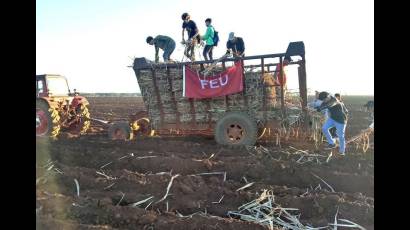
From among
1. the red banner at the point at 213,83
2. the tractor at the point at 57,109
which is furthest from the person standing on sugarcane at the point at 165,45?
the tractor at the point at 57,109

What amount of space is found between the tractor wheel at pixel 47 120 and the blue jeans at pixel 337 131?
23.1 ft

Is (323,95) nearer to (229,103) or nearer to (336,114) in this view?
(336,114)

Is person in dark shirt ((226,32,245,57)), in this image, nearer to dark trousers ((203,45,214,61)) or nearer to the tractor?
dark trousers ((203,45,214,61))

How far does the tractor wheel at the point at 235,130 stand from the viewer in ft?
30.9

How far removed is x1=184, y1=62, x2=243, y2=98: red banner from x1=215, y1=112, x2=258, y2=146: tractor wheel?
1.84 feet

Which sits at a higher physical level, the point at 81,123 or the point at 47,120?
the point at 47,120

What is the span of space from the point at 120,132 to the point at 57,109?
2.18 meters

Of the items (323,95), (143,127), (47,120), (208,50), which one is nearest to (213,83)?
(208,50)

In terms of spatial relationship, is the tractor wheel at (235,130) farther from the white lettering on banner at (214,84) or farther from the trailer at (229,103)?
the white lettering on banner at (214,84)

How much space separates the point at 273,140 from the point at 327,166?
2852 millimetres

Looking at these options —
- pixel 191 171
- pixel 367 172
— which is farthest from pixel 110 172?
pixel 367 172

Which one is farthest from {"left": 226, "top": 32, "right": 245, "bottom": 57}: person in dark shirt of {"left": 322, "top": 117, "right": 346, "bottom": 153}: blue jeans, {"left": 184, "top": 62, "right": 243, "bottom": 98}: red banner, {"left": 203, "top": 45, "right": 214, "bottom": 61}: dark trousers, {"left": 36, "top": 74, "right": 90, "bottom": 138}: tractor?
{"left": 36, "top": 74, "right": 90, "bottom": 138}: tractor

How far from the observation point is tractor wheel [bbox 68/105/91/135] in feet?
41.9

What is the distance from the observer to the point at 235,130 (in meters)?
9.66
